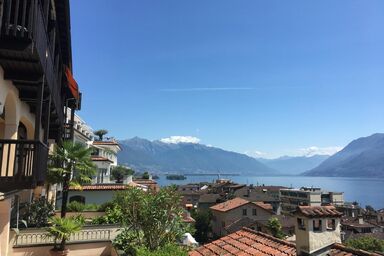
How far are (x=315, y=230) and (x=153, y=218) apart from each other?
245 inches

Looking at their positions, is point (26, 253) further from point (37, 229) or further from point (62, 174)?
point (62, 174)

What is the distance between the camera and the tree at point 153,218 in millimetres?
13711

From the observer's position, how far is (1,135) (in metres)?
14.4

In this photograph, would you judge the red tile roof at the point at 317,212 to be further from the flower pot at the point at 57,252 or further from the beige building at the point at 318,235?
the flower pot at the point at 57,252

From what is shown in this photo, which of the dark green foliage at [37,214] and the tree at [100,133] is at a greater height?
the tree at [100,133]

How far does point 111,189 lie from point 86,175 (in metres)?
10.8

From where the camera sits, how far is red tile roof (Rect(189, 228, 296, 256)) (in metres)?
11.7

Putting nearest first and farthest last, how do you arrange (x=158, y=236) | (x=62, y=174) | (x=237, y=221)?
(x=158, y=236) → (x=62, y=174) → (x=237, y=221)

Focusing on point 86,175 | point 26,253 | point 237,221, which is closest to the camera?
point 26,253

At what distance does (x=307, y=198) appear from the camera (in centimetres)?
12350

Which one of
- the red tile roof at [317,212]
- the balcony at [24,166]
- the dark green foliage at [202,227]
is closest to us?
the balcony at [24,166]

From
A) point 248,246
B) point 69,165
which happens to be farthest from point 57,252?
point 248,246

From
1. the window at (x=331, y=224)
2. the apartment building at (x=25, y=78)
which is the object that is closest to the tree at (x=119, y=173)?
the apartment building at (x=25, y=78)

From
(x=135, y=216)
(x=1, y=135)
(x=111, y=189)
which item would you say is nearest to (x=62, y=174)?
(x=1, y=135)
